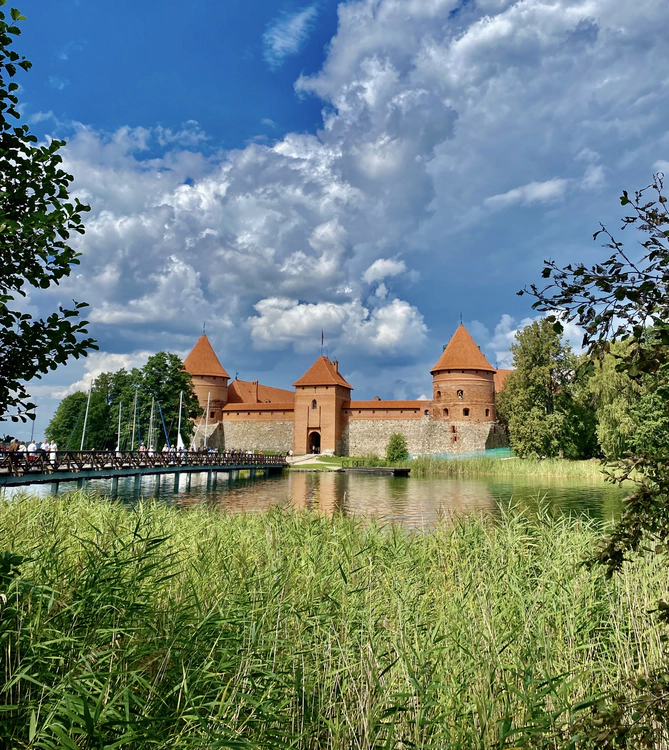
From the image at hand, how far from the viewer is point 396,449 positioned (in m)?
44.0

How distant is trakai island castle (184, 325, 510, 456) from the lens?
151ft

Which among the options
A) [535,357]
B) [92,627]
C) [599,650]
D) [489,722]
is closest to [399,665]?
[489,722]

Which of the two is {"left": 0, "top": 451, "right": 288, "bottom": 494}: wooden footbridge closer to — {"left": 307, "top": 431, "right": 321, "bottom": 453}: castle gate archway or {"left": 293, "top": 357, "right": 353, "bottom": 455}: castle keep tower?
{"left": 293, "top": 357, "right": 353, "bottom": 455}: castle keep tower

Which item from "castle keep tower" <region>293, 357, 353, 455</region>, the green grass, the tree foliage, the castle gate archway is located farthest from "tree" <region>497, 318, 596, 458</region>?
the green grass

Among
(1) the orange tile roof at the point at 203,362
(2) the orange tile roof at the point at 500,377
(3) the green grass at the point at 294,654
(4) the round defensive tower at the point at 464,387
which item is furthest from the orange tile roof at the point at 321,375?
(3) the green grass at the point at 294,654

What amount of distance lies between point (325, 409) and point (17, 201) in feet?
151

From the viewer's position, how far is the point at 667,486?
1.75 m

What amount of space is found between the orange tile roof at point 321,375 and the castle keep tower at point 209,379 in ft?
25.2

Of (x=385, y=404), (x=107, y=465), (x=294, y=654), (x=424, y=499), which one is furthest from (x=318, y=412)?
(x=294, y=654)

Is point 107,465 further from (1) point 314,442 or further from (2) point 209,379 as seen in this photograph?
(2) point 209,379

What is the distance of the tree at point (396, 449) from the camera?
43.7 m

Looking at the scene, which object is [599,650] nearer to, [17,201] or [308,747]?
[308,747]

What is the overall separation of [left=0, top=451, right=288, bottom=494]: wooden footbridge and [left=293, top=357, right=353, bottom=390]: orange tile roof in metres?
11.5

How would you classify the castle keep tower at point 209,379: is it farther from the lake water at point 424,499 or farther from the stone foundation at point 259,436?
the lake water at point 424,499
